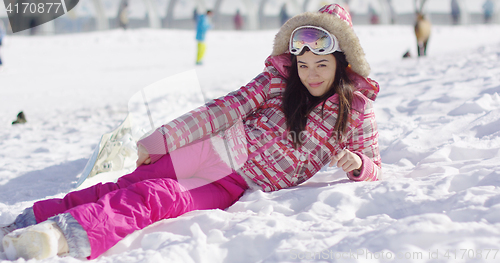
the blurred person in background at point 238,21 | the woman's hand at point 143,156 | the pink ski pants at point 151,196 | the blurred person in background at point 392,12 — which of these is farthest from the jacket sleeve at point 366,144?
the blurred person in background at point 392,12

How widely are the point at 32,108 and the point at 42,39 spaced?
33.5 ft

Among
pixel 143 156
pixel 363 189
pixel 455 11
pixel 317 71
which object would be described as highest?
pixel 455 11

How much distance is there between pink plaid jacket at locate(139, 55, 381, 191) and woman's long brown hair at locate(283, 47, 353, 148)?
1.3 inches

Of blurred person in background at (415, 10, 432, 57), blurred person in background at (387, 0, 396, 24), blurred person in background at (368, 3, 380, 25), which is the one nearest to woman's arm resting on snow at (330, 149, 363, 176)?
blurred person in background at (415, 10, 432, 57)

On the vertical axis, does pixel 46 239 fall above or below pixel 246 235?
above

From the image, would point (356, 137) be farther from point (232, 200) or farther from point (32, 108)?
point (32, 108)

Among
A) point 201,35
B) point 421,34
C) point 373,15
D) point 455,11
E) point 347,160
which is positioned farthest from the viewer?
point 455,11

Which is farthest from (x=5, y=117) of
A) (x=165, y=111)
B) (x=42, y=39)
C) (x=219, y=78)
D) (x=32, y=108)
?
(x=42, y=39)

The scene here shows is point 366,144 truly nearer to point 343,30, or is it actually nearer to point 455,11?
point 343,30

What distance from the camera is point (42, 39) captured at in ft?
47.0

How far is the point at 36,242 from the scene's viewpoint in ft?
4.56

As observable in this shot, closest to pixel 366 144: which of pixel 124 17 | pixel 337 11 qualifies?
pixel 337 11

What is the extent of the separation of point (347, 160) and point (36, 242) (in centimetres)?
130

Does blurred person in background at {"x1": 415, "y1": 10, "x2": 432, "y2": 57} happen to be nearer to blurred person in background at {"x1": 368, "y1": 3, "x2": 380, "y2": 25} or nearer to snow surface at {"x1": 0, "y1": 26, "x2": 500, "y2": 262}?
snow surface at {"x1": 0, "y1": 26, "x2": 500, "y2": 262}
